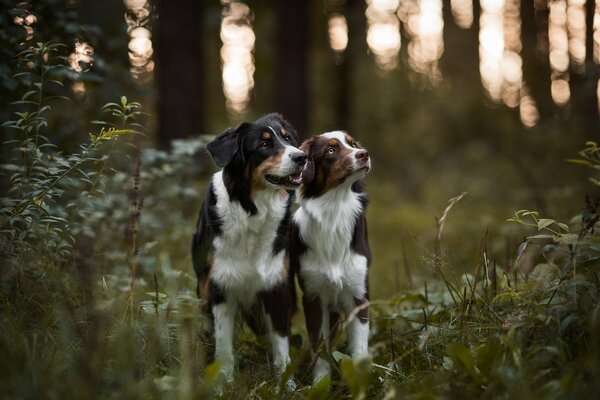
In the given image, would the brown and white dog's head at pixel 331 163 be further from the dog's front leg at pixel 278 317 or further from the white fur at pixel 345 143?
the dog's front leg at pixel 278 317

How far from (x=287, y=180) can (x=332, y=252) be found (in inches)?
25.0

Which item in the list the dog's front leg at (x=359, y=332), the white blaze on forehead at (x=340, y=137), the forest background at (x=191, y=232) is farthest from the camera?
the white blaze on forehead at (x=340, y=137)

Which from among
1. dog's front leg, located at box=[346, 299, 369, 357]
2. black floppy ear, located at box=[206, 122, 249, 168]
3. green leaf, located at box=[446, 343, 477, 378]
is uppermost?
black floppy ear, located at box=[206, 122, 249, 168]

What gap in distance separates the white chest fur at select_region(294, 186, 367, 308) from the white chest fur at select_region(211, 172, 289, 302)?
0.28m

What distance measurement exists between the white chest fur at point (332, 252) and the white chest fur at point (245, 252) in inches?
11.1

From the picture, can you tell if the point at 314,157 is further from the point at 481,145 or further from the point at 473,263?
the point at 481,145

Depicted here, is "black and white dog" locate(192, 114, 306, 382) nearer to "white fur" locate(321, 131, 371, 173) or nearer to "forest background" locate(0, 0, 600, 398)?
"forest background" locate(0, 0, 600, 398)

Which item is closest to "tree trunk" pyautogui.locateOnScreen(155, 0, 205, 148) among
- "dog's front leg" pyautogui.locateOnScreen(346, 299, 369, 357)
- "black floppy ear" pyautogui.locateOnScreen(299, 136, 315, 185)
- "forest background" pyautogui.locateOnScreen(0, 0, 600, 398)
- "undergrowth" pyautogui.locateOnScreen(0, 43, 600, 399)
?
"forest background" pyautogui.locateOnScreen(0, 0, 600, 398)

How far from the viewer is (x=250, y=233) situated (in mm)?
3885

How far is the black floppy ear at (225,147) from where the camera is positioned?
382 cm

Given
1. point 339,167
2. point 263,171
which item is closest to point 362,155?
point 339,167

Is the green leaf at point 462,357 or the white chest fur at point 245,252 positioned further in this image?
the white chest fur at point 245,252

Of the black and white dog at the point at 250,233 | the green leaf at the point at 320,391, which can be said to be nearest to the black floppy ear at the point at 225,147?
the black and white dog at the point at 250,233

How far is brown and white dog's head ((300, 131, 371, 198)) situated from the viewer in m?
4.02
